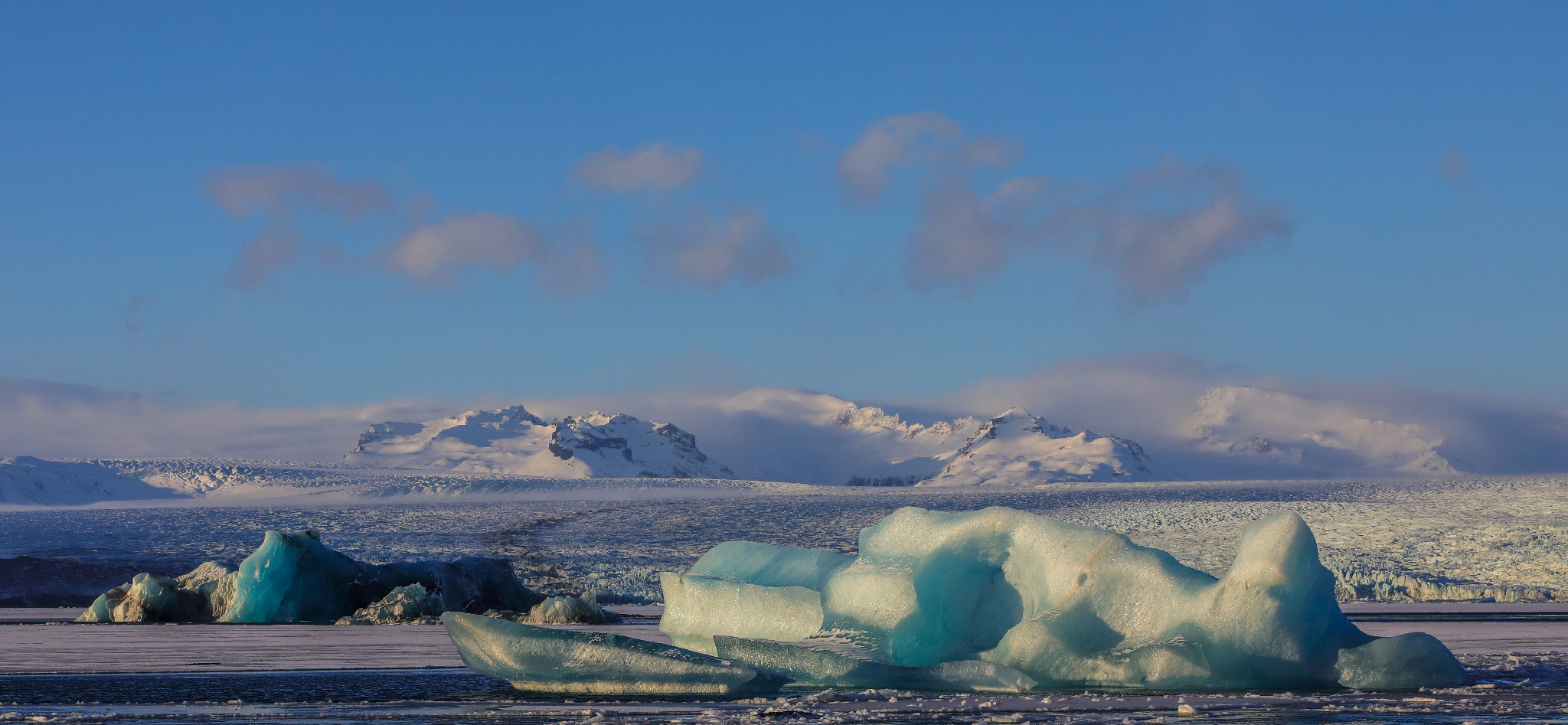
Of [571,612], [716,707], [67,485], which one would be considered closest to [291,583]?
[571,612]

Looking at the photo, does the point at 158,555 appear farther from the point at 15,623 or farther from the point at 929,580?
the point at 929,580

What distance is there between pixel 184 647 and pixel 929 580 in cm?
1056

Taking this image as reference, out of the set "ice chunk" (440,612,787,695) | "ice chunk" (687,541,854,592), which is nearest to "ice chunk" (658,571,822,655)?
"ice chunk" (687,541,854,592)

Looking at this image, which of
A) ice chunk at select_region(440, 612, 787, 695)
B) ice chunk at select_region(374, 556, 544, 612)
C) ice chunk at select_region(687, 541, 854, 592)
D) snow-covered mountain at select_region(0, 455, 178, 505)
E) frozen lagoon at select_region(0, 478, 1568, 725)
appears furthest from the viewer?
snow-covered mountain at select_region(0, 455, 178, 505)

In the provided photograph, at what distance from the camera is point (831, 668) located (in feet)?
34.6

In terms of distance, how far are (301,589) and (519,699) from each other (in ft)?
49.7

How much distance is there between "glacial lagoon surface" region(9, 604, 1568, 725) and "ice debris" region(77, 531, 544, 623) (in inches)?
288

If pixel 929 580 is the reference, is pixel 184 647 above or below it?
below

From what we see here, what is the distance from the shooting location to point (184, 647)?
640 inches

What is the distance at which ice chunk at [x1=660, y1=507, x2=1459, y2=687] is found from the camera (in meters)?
10.0

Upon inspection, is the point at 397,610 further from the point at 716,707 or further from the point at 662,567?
the point at 716,707

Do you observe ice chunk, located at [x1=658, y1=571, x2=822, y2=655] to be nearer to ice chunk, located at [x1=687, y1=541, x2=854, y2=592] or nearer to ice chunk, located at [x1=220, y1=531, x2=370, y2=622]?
ice chunk, located at [x1=687, y1=541, x2=854, y2=592]

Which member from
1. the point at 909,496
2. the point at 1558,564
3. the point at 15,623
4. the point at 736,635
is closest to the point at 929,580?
the point at 736,635

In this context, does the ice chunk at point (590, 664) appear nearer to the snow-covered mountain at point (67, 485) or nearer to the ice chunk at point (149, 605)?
the ice chunk at point (149, 605)
